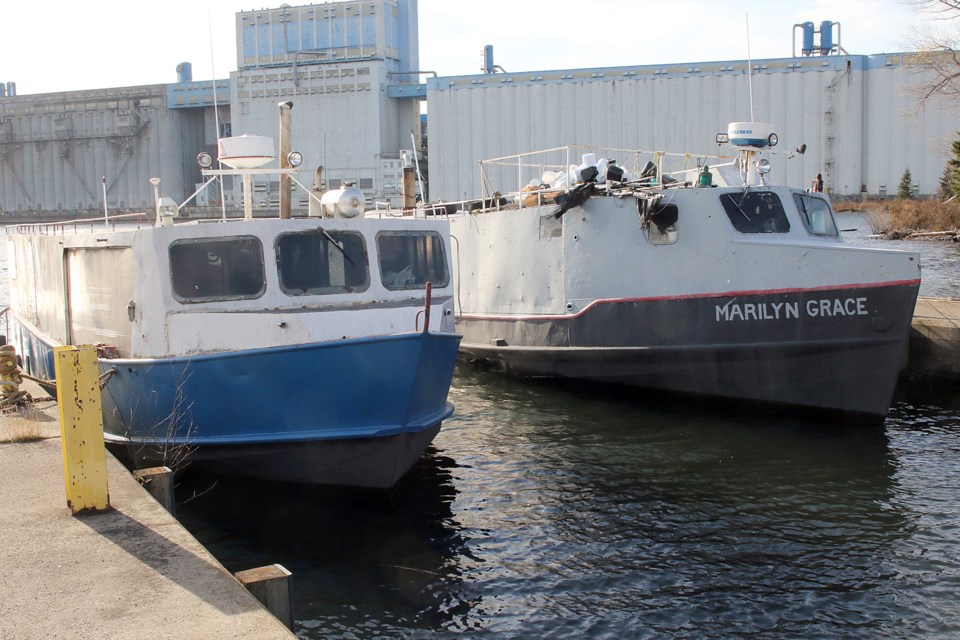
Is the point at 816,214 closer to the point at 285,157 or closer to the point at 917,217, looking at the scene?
the point at 285,157

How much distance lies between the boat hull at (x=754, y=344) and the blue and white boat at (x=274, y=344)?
183 inches

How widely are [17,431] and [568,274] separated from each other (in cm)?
849

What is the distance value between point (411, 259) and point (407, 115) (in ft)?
177

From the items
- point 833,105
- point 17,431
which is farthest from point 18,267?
point 833,105

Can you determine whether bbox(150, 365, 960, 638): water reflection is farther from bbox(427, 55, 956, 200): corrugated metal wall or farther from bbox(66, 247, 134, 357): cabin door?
bbox(427, 55, 956, 200): corrugated metal wall

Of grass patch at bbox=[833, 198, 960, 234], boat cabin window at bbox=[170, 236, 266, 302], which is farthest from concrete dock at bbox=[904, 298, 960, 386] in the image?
grass patch at bbox=[833, 198, 960, 234]

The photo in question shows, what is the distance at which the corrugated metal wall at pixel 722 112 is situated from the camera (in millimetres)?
54188

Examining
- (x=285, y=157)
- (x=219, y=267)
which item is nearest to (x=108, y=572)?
(x=219, y=267)

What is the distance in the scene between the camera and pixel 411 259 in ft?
33.9

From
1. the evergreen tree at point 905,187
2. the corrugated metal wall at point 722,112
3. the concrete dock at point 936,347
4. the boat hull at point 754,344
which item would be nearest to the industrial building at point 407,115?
the corrugated metal wall at point 722,112

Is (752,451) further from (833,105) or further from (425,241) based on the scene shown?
(833,105)

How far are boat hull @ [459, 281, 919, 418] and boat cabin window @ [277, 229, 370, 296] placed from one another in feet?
18.3

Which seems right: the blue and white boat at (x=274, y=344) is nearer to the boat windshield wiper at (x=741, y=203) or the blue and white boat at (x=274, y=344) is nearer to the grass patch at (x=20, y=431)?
the grass patch at (x=20, y=431)

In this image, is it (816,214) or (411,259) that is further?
(816,214)
